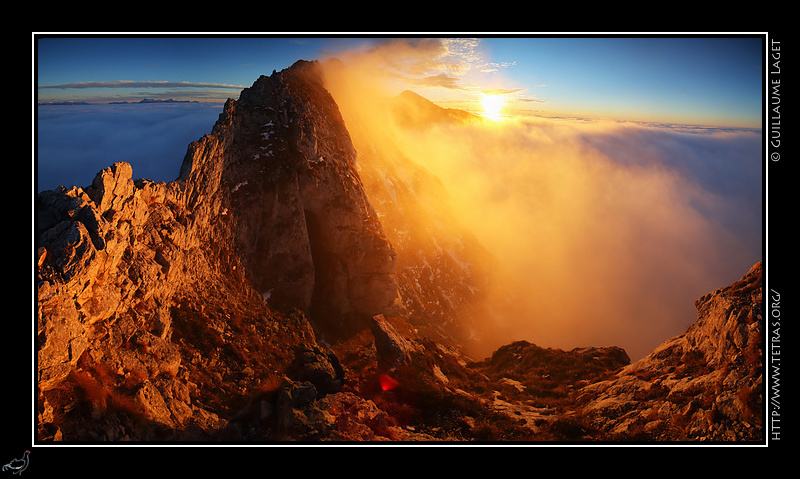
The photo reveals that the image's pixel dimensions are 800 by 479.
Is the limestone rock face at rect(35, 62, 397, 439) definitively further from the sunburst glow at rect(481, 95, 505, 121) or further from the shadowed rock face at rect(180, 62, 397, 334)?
the sunburst glow at rect(481, 95, 505, 121)

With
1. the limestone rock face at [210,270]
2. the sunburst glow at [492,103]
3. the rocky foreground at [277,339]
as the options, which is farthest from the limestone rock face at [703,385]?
the sunburst glow at [492,103]

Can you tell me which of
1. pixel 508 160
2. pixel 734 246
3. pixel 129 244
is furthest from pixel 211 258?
pixel 734 246

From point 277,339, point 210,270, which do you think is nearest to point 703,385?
point 277,339

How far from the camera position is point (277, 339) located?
25.4 metres

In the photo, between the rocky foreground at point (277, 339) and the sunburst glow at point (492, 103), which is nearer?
the rocky foreground at point (277, 339)

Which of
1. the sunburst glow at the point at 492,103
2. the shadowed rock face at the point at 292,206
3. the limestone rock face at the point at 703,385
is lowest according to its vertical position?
the limestone rock face at the point at 703,385

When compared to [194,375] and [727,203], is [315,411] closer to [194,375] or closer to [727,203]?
[194,375]

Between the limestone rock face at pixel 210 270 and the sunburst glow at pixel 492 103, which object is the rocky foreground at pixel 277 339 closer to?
the limestone rock face at pixel 210 270

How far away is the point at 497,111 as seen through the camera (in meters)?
37.1

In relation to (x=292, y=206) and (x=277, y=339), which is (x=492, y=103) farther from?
(x=277, y=339)

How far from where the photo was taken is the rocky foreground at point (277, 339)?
14.4 meters

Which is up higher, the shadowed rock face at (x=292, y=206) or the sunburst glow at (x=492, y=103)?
the sunburst glow at (x=492, y=103)

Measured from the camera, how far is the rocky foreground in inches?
567

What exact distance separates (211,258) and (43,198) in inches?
405
